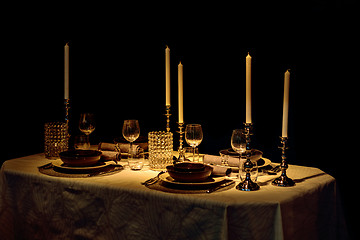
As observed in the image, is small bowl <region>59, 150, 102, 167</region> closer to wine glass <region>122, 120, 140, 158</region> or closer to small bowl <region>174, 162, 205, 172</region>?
wine glass <region>122, 120, 140, 158</region>

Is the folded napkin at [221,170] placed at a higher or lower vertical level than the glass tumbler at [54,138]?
lower

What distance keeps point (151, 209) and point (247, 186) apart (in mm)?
388

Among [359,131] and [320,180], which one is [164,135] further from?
[359,131]

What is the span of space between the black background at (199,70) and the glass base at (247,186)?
3.09 feet

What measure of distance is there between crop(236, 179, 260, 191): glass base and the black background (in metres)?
0.94

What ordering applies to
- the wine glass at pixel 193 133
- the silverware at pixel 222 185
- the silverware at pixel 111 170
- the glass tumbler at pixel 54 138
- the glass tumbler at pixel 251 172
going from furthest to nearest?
the glass tumbler at pixel 54 138, the wine glass at pixel 193 133, the silverware at pixel 111 170, the glass tumbler at pixel 251 172, the silverware at pixel 222 185

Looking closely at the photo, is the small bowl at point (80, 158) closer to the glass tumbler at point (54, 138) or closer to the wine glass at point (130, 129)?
the wine glass at point (130, 129)

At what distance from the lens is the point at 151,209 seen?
156 centimetres

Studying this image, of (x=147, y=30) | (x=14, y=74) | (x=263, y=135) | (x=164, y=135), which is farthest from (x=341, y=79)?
(x=14, y=74)

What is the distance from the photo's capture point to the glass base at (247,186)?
156cm

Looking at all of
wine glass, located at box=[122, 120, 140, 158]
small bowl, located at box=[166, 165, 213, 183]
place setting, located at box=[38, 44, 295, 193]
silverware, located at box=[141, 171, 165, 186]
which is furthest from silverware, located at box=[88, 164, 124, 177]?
small bowl, located at box=[166, 165, 213, 183]

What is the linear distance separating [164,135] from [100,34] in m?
1.46

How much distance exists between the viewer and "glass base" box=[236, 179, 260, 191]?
156 cm

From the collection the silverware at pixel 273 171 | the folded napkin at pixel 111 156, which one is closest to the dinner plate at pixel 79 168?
the folded napkin at pixel 111 156
